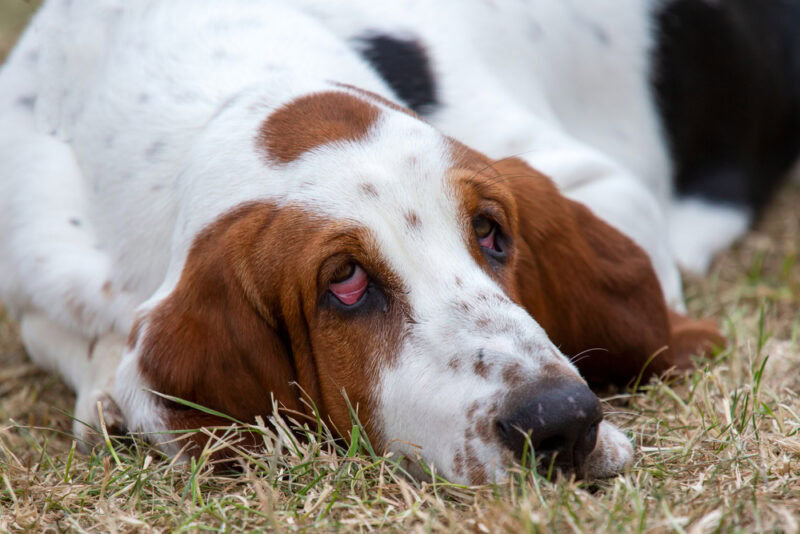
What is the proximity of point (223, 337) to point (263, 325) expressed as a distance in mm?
116

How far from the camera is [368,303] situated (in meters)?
3.08

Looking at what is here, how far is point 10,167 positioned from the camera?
434cm

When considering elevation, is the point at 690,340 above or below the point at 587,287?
below

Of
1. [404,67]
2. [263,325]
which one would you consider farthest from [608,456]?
[404,67]

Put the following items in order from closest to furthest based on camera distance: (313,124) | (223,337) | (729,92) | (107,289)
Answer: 1. (223,337)
2. (313,124)
3. (107,289)
4. (729,92)

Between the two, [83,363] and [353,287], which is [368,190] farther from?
[83,363]

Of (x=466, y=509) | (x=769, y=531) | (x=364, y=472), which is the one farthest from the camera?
(x=364, y=472)

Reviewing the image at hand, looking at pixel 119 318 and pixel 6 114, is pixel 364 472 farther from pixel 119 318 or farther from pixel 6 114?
pixel 6 114

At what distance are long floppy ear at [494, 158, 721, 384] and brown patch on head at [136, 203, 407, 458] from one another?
690mm

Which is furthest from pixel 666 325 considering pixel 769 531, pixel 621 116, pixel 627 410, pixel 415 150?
pixel 621 116

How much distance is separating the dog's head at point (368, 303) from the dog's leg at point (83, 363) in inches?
15.5

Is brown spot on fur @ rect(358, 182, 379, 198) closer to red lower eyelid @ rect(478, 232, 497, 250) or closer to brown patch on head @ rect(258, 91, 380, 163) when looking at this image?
brown patch on head @ rect(258, 91, 380, 163)

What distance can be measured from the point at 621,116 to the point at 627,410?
2198mm

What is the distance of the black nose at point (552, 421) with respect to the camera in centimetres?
264
